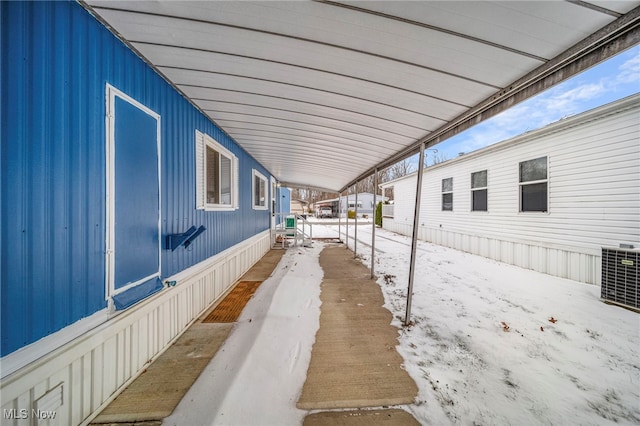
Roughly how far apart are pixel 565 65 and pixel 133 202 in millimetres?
3537

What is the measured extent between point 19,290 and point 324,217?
89.7 ft

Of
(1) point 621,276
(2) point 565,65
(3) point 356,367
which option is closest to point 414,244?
(3) point 356,367

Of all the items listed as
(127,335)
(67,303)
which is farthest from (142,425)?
(67,303)

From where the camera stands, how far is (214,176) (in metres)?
3.84

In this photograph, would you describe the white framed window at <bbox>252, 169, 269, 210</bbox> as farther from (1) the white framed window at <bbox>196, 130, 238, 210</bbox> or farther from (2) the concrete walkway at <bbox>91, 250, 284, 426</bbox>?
(2) the concrete walkway at <bbox>91, 250, 284, 426</bbox>

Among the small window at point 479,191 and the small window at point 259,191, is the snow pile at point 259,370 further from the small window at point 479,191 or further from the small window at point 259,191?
the small window at point 479,191

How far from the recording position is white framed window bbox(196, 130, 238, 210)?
3.18 m

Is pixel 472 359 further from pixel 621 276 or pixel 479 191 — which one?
pixel 479 191

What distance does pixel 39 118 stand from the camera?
50.7 inches

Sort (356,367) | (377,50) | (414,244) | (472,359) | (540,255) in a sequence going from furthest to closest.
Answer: (540,255) < (414,244) < (472,359) < (356,367) < (377,50)

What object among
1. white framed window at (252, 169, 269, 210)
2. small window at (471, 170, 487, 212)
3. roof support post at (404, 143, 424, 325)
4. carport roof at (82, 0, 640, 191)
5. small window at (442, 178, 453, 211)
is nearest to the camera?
carport roof at (82, 0, 640, 191)

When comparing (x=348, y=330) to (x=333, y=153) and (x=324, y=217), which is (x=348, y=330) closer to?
(x=333, y=153)

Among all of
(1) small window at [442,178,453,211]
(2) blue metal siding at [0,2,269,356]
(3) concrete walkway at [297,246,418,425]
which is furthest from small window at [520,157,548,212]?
(2) blue metal siding at [0,2,269,356]

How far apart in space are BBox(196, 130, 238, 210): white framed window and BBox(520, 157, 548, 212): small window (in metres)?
7.30
